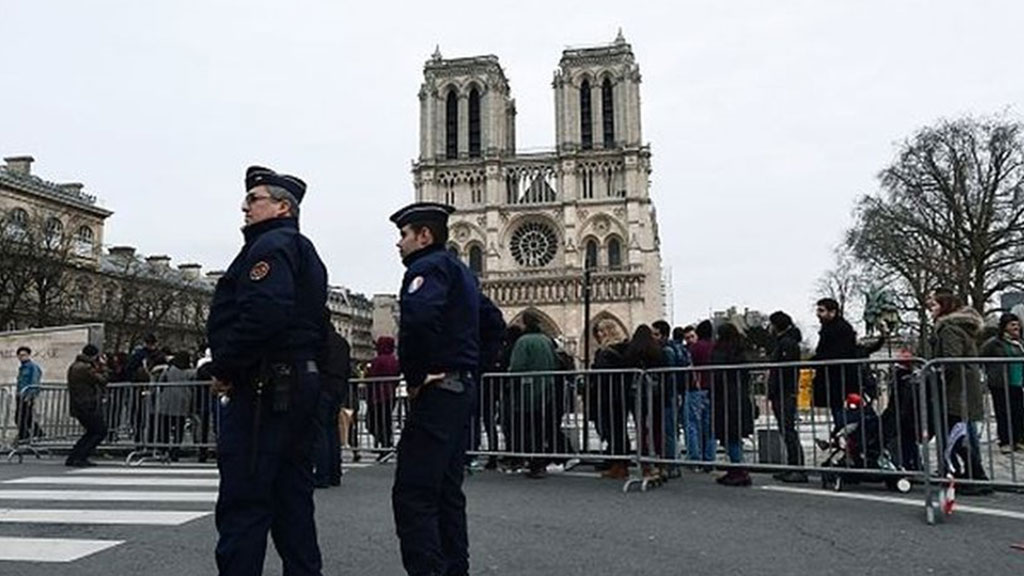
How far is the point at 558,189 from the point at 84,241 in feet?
123

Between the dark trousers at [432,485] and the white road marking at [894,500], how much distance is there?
161 inches

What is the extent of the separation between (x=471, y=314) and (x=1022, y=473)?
5860 millimetres

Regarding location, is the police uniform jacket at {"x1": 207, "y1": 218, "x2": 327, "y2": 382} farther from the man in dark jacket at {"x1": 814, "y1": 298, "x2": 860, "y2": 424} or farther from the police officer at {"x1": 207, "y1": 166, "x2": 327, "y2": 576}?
the man in dark jacket at {"x1": 814, "y1": 298, "x2": 860, "y2": 424}

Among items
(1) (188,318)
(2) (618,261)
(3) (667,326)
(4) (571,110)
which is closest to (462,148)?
(4) (571,110)

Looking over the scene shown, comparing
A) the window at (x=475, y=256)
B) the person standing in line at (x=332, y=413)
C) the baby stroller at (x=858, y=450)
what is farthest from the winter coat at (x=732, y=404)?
the window at (x=475, y=256)

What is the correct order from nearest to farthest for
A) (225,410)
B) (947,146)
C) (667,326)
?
(225,410) → (667,326) → (947,146)

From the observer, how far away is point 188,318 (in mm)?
54000

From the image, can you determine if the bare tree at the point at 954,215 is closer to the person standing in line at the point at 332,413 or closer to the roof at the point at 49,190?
the person standing in line at the point at 332,413

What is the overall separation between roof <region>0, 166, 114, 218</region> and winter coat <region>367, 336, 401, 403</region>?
4723 cm

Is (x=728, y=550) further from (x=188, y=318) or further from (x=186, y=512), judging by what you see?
(x=188, y=318)

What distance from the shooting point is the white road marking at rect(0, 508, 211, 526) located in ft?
20.9

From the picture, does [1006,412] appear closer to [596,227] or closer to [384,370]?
[384,370]

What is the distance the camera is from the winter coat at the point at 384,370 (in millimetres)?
10727

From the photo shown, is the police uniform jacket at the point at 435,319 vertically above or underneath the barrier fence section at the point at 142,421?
above
